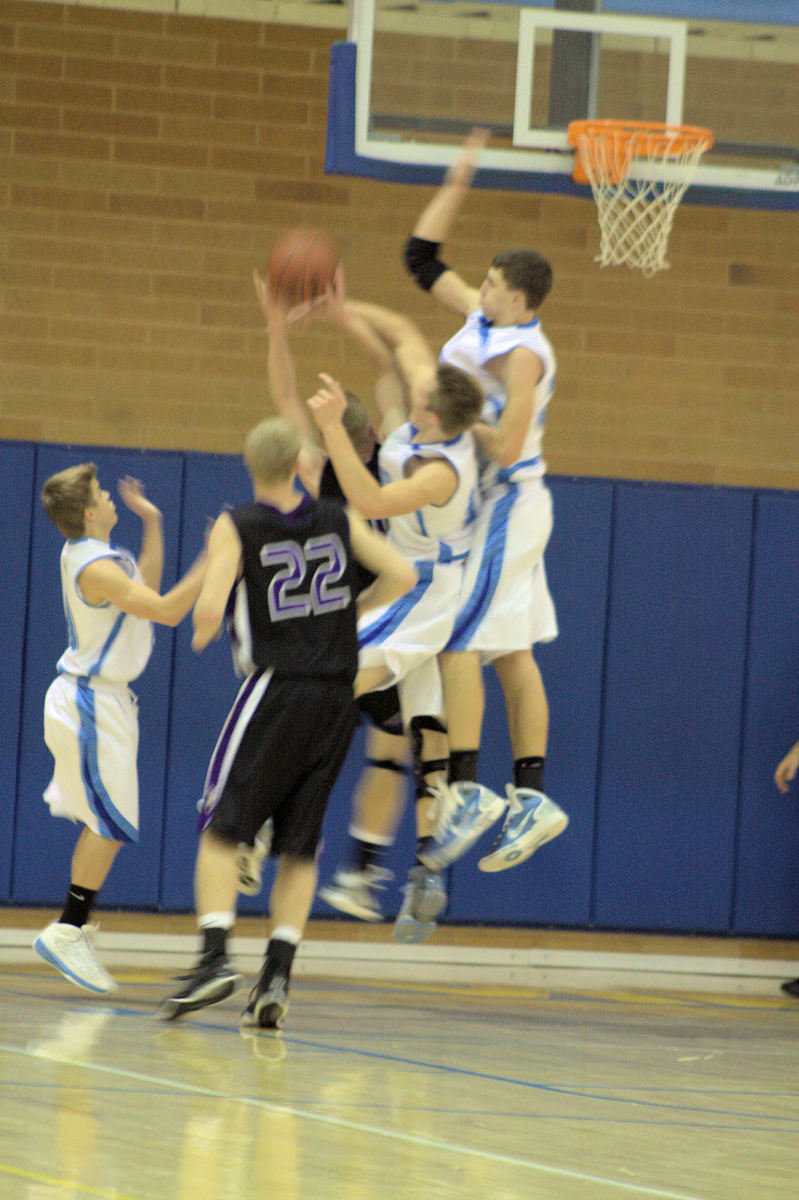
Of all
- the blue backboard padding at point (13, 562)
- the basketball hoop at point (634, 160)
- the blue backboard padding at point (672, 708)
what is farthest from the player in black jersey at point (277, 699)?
the blue backboard padding at point (672, 708)

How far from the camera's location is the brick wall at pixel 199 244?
908cm

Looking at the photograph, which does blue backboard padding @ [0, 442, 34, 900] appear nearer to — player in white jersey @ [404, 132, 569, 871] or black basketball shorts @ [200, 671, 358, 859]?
player in white jersey @ [404, 132, 569, 871]

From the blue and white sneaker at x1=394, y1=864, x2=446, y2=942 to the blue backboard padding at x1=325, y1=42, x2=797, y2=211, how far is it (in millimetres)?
2637

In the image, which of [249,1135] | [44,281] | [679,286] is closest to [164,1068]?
[249,1135]

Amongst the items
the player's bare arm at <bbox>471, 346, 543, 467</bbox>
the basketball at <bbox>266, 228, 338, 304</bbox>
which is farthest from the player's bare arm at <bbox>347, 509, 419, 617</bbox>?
the basketball at <bbox>266, 228, 338, 304</bbox>

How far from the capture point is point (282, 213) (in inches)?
364

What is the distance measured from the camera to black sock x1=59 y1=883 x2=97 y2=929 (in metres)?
6.62

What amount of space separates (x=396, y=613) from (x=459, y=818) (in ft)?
2.60

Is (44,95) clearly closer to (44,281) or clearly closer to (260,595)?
(44,281)

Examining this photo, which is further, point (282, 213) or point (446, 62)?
point (282, 213)

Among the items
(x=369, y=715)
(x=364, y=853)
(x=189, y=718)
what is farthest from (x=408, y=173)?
(x=189, y=718)

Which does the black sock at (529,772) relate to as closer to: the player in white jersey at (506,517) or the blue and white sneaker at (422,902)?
the player in white jersey at (506,517)

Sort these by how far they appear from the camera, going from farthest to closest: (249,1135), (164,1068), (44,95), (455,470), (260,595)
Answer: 1. (44,95)
2. (455,470)
3. (260,595)
4. (164,1068)
5. (249,1135)

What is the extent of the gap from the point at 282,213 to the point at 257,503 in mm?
3838
